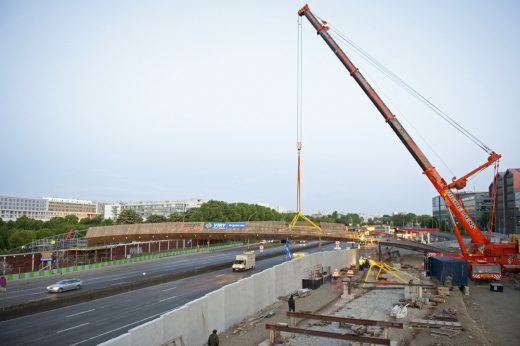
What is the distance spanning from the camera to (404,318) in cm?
3062

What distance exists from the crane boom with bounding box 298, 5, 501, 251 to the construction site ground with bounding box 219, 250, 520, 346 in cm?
743

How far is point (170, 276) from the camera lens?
52.9 metres

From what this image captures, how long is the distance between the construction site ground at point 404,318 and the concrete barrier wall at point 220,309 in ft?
3.19

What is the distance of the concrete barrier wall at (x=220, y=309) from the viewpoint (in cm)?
1786

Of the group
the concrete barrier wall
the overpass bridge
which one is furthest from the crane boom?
the overpass bridge

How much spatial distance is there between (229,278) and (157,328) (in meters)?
35.8

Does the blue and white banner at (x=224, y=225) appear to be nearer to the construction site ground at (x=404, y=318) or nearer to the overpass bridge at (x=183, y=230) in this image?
the overpass bridge at (x=183, y=230)

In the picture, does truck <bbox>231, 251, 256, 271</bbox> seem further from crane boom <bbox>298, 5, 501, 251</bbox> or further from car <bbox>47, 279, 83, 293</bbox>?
crane boom <bbox>298, 5, 501, 251</bbox>

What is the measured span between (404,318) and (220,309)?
50.4 ft

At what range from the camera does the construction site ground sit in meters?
24.5

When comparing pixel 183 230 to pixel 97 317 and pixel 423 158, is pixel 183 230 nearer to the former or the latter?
pixel 97 317

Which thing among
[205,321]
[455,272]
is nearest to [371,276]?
[455,272]

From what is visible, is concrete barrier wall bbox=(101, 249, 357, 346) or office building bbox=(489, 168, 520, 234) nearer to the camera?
concrete barrier wall bbox=(101, 249, 357, 346)

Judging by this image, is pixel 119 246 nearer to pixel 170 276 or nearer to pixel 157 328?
pixel 170 276
